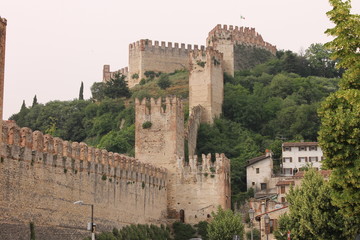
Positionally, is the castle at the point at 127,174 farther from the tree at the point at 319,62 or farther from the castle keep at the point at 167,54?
the tree at the point at 319,62

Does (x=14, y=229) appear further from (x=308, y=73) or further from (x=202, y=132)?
(x=308, y=73)

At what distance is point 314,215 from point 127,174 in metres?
20.2

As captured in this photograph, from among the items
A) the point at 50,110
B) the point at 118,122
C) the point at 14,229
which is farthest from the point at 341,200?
the point at 50,110

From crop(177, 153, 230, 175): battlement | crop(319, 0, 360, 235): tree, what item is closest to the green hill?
crop(177, 153, 230, 175): battlement

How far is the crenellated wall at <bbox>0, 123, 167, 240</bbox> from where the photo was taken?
1623 inches

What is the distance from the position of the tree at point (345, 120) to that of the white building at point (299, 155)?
54.5 metres

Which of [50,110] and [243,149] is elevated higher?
[50,110]

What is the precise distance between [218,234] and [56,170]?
55.2 ft

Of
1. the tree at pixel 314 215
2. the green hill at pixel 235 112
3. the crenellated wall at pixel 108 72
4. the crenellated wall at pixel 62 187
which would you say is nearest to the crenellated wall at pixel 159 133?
the crenellated wall at pixel 62 187

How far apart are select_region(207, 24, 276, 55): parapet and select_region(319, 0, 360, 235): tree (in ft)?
244

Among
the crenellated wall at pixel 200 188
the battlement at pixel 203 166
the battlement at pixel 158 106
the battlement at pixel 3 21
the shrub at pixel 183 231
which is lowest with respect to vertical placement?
the shrub at pixel 183 231

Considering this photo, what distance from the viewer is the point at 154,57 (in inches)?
4412

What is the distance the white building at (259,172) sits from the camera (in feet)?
260

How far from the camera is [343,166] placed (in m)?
28.5
